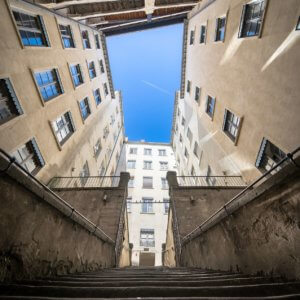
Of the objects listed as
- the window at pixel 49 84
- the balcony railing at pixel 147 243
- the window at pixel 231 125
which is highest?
the window at pixel 49 84

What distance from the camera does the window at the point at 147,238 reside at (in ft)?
70.0

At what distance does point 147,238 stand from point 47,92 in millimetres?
17976

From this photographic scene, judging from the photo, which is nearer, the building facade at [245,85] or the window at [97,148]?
the building facade at [245,85]

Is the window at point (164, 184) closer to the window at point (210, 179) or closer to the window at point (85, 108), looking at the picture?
the window at point (210, 179)

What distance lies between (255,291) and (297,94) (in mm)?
7076

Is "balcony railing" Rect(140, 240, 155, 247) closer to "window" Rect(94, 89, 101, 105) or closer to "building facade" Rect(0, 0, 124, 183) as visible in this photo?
"building facade" Rect(0, 0, 124, 183)

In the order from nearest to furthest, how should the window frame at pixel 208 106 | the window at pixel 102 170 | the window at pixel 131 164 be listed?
1. the window frame at pixel 208 106
2. the window at pixel 102 170
3. the window at pixel 131 164

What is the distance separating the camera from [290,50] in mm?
6922

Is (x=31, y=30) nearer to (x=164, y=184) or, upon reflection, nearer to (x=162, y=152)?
(x=164, y=184)

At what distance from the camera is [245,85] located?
32.9 ft

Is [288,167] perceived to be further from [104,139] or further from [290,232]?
[104,139]

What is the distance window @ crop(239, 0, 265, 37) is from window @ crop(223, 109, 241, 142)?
4253mm

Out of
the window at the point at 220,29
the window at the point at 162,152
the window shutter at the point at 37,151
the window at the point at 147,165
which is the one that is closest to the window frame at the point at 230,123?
the window at the point at 220,29

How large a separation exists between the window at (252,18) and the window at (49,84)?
1079cm
